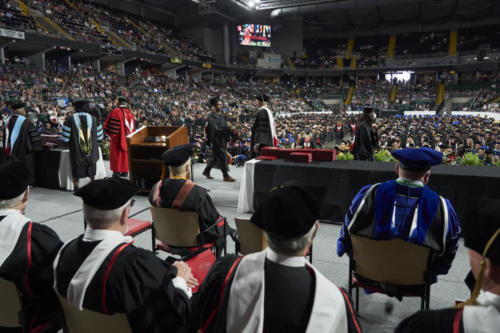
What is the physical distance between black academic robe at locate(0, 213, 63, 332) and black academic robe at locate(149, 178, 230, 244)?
1040mm

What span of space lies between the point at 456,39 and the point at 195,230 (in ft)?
156

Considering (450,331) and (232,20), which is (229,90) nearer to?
(232,20)

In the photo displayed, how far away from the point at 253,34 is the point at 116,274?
41856mm

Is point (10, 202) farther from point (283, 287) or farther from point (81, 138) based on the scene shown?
point (81, 138)

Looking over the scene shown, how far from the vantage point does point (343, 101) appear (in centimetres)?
4153

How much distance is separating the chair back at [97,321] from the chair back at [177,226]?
1357 mm

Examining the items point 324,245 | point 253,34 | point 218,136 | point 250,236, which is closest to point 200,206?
point 250,236

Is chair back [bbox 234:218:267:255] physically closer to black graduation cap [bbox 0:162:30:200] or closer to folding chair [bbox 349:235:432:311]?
folding chair [bbox 349:235:432:311]

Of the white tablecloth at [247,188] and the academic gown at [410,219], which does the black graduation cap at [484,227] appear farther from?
the white tablecloth at [247,188]

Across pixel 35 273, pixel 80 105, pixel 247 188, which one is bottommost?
pixel 247 188

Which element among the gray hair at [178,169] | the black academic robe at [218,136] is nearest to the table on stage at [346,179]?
the gray hair at [178,169]

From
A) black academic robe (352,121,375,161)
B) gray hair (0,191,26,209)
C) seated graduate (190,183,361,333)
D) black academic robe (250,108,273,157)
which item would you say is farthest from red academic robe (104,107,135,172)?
seated graduate (190,183,361,333)

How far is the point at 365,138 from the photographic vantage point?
260 inches

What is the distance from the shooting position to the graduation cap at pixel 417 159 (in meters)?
2.49
